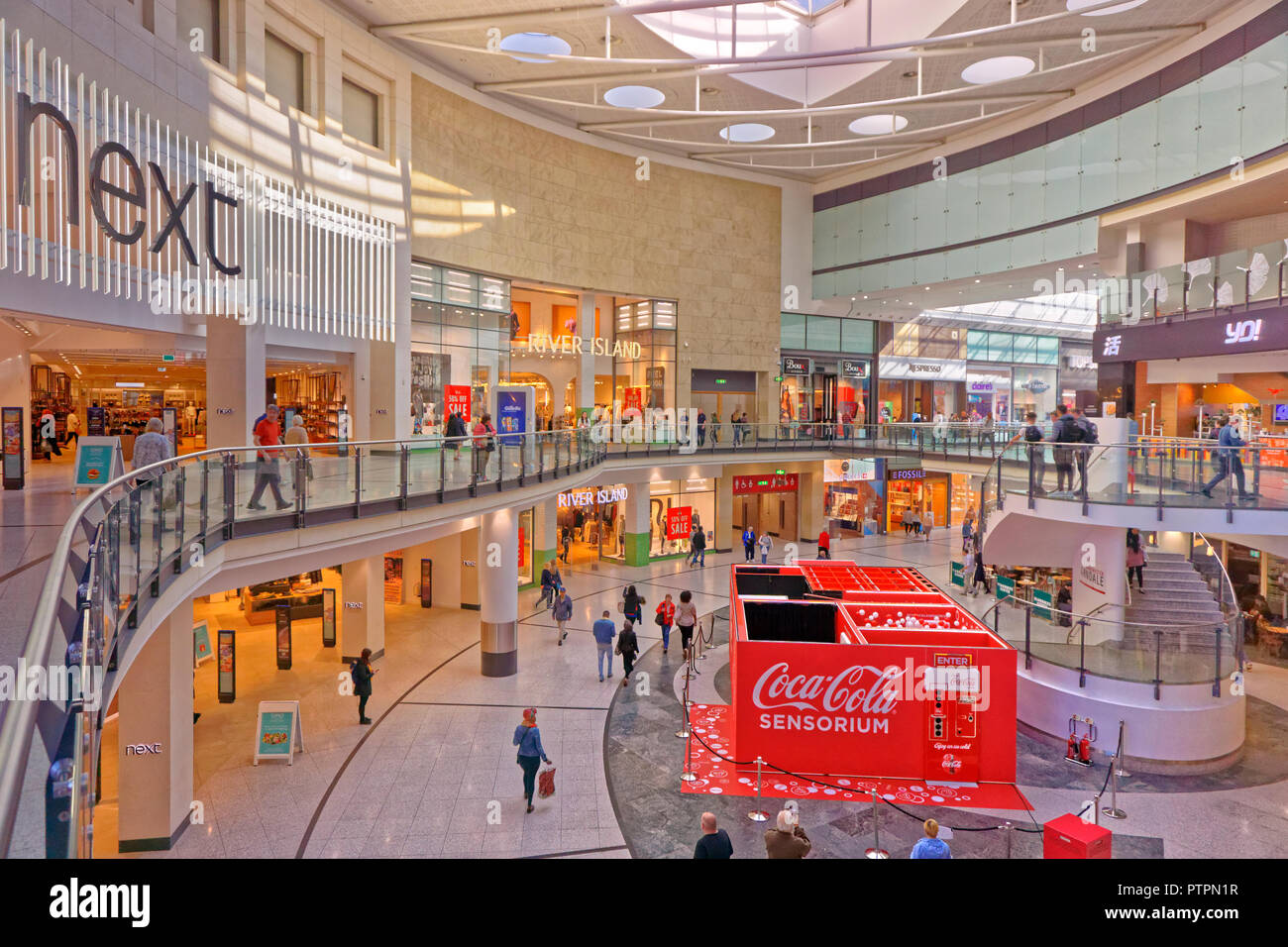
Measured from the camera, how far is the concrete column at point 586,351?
26.9 metres

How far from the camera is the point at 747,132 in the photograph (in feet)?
86.6

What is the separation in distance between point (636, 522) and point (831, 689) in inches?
622

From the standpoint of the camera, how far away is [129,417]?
2959cm

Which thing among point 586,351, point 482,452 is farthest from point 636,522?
point 482,452

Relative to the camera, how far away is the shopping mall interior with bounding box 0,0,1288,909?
852 cm

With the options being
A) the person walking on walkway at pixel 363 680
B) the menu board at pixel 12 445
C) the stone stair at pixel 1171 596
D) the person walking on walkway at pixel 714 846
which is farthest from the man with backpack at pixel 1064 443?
the menu board at pixel 12 445

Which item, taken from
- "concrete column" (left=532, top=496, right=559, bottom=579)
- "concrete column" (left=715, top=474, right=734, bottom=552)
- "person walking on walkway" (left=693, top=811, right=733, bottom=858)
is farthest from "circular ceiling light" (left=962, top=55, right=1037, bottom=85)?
"person walking on walkway" (left=693, top=811, right=733, bottom=858)

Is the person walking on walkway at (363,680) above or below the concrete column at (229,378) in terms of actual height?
below

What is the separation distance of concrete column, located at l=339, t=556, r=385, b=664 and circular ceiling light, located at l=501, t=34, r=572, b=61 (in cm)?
1370

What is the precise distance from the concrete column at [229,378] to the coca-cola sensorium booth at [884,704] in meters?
9.68

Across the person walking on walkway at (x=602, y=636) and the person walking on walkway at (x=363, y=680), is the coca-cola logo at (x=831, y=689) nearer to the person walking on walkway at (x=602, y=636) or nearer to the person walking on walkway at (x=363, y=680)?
the person walking on walkway at (x=602, y=636)

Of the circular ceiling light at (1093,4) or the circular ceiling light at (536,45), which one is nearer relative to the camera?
the circular ceiling light at (1093,4)

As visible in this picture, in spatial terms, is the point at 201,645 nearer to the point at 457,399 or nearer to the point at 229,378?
the point at 229,378
